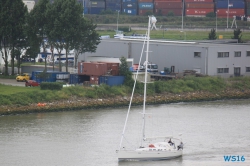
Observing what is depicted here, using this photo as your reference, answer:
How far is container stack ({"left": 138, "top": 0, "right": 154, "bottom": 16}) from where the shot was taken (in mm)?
54375

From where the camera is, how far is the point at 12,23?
27125 millimetres

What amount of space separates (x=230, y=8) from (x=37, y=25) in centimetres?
2823

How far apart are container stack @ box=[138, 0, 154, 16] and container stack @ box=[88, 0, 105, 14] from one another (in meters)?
2.98

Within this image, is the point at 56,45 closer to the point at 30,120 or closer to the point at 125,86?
the point at 125,86

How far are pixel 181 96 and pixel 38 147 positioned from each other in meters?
9.01

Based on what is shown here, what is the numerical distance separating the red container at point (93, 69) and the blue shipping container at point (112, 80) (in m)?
0.26

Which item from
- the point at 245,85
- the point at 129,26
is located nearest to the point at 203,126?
the point at 245,85

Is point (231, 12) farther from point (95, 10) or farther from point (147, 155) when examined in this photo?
point (147, 155)

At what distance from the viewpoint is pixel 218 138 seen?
17.8m

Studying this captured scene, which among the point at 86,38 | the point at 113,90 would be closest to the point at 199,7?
the point at 86,38

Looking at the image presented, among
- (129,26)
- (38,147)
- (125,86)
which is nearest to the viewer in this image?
(38,147)

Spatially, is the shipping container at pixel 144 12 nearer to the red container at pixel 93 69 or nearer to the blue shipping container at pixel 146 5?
the blue shipping container at pixel 146 5

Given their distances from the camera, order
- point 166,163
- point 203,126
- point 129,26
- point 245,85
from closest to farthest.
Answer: point 166,163, point 203,126, point 245,85, point 129,26

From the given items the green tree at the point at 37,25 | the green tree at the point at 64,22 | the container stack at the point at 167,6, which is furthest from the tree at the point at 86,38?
the container stack at the point at 167,6
